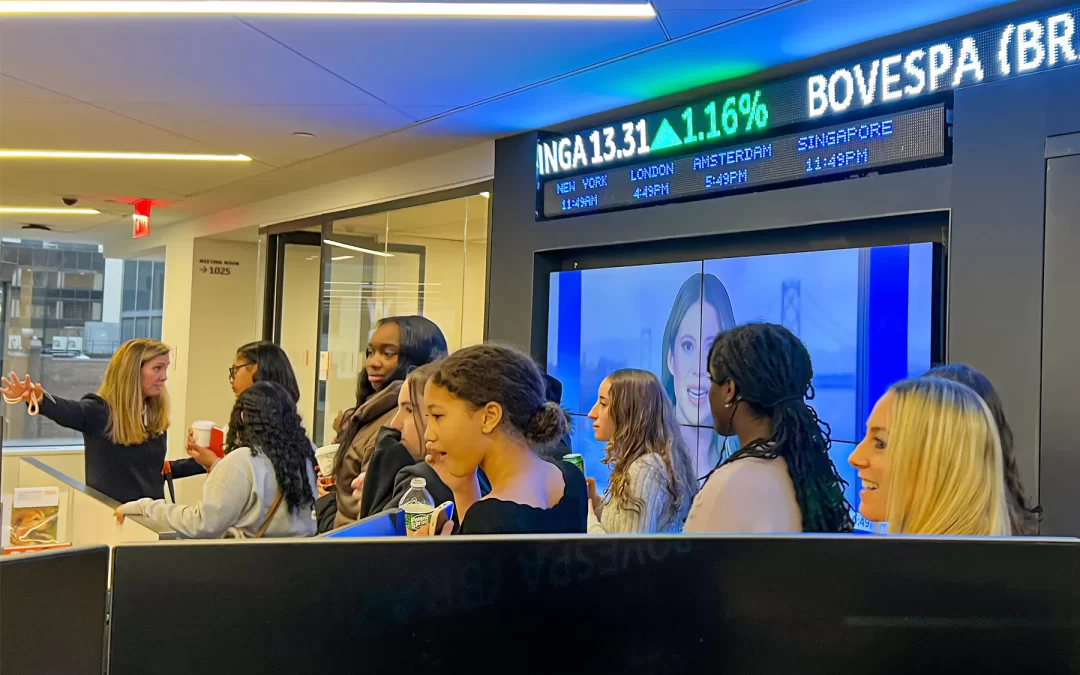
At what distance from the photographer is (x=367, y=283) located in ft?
18.1

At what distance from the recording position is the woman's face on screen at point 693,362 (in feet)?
11.1

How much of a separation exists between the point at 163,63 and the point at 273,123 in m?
0.94

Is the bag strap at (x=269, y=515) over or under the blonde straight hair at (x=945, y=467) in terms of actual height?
under

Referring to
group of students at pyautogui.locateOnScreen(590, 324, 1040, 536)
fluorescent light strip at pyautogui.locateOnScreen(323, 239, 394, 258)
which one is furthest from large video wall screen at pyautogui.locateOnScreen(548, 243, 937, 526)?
fluorescent light strip at pyautogui.locateOnScreen(323, 239, 394, 258)

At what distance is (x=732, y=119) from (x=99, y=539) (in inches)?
104

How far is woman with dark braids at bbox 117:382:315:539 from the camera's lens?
2.56 metres

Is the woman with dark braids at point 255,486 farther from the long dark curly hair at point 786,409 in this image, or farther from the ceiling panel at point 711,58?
the ceiling panel at point 711,58

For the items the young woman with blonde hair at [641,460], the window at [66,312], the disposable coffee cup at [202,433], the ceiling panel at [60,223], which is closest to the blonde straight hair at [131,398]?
the disposable coffee cup at [202,433]

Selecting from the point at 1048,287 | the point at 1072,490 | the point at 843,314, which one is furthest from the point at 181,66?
the point at 1072,490

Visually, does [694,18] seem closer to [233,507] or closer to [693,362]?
[693,362]

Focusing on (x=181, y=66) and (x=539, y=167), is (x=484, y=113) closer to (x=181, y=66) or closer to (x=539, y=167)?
(x=539, y=167)

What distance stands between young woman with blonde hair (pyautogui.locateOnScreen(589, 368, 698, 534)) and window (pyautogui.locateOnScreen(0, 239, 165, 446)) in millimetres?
7317

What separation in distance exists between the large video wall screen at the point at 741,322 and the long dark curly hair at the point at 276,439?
1.50 meters

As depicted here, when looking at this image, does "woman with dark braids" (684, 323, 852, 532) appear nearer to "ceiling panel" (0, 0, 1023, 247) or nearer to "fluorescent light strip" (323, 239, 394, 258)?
"ceiling panel" (0, 0, 1023, 247)
